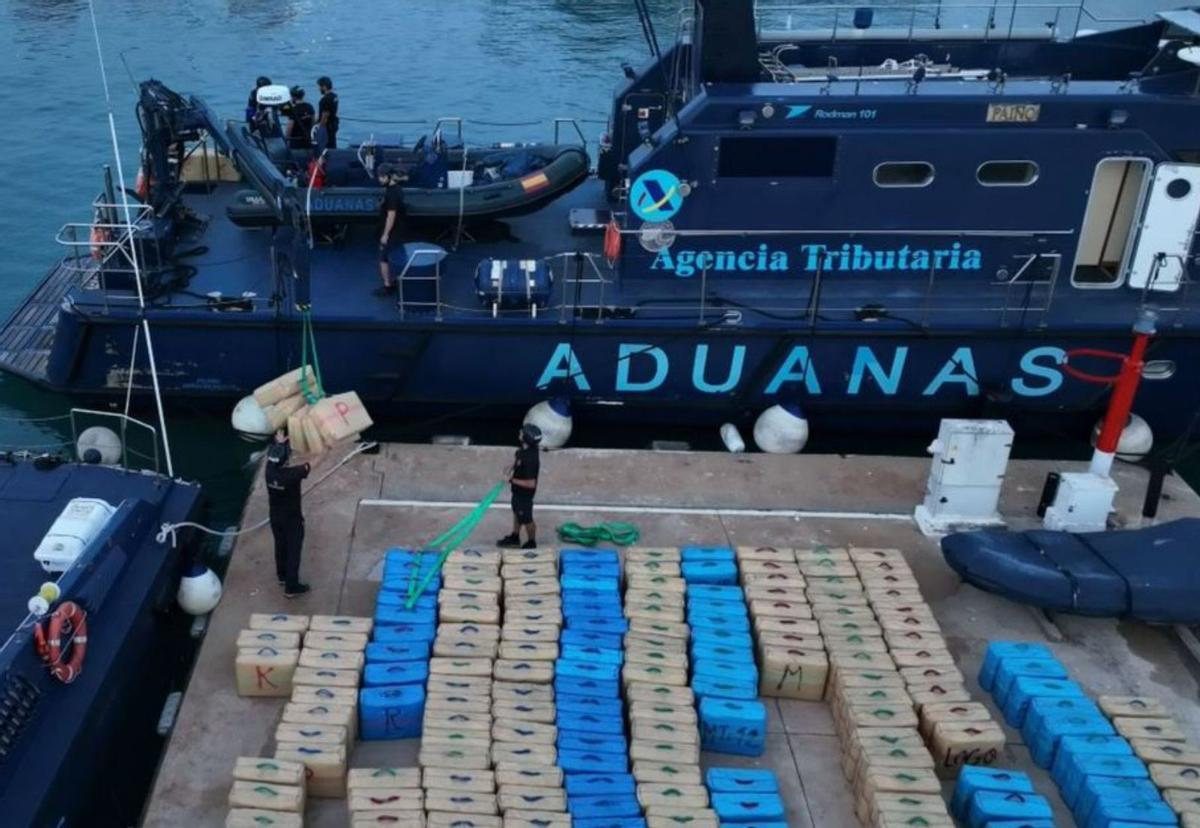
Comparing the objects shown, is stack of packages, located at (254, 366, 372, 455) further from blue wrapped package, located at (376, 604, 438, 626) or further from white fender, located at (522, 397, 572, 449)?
blue wrapped package, located at (376, 604, 438, 626)

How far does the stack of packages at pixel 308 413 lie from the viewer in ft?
33.2

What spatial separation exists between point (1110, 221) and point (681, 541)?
549 centimetres

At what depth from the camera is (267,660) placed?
24.3 feet

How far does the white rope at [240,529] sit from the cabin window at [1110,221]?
6912 mm

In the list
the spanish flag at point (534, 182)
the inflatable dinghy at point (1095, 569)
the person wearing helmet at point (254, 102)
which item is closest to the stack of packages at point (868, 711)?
the inflatable dinghy at point (1095, 569)

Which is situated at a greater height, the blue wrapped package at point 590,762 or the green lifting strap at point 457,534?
the blue wrapped package at point 590,762

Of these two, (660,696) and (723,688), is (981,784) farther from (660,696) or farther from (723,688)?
(660,696)

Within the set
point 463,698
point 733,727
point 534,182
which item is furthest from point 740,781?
point 534,182

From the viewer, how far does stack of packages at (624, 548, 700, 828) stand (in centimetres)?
661

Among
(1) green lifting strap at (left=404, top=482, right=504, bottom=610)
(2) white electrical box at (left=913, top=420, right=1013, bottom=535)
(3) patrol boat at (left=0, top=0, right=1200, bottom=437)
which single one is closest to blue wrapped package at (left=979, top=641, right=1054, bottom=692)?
(2) white electrical box at (left=913, top=420, right=1013, bottom=535)

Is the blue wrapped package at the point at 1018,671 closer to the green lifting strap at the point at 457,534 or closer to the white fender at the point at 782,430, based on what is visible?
the white fender at the point at 782,430

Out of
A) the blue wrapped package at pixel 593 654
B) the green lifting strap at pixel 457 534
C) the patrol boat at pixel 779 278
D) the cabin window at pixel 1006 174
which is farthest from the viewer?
the cabin window at pixel 1006 174

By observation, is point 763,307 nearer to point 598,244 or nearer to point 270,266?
point 598,244

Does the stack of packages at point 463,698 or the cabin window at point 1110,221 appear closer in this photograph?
the stack of packages at point 463,698
